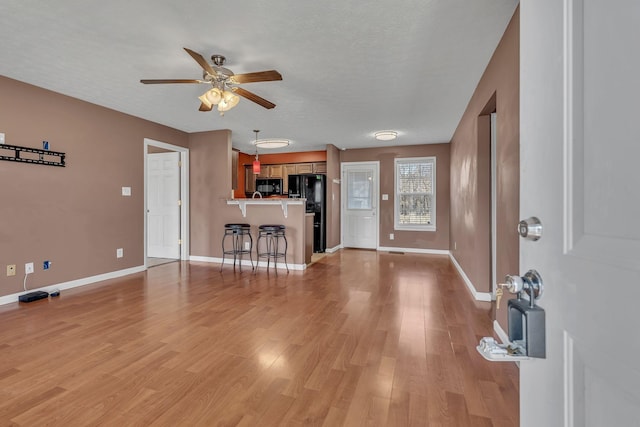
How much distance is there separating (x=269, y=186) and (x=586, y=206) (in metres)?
6.94

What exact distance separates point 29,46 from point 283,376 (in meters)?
3.49

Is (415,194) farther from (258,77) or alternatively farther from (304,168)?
(258,77)

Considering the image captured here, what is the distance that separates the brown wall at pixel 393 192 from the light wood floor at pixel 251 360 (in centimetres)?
313

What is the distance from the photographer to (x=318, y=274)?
4.60 meters

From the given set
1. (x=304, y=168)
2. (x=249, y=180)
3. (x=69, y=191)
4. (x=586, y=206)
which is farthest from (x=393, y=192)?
(x=586, y=206)

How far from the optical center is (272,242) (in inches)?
200

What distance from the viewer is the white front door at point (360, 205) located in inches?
278

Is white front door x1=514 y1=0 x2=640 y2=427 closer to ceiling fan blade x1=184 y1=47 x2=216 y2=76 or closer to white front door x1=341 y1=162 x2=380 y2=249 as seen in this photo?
ceiling fan blade x1=184 y1=47 x2=216 y2=76

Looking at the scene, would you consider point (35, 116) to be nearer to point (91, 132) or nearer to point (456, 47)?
point (91, 132)

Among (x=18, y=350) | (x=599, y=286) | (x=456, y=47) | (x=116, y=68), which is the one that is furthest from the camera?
(x=116, y=68)

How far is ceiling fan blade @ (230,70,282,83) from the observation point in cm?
254

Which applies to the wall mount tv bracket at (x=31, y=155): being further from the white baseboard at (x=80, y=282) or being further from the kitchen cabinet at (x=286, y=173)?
the kitchen cabinet at (x=286, y=173)

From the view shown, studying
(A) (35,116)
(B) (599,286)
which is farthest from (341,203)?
(B) (599,286)

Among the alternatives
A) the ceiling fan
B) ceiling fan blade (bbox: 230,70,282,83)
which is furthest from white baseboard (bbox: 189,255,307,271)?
ceiling fan blade (bbox: 230,70,282,83)
